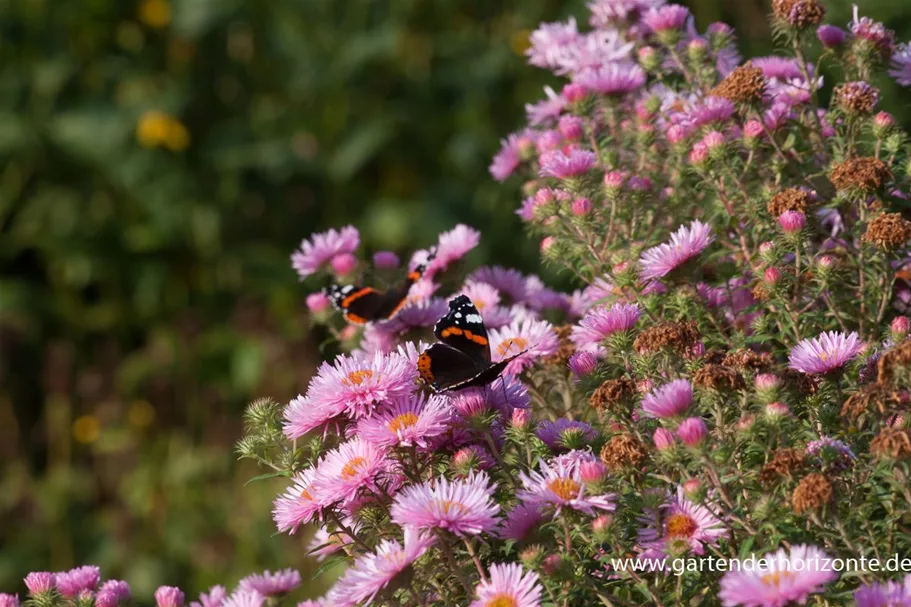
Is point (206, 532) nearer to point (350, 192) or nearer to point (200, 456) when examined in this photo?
point (200, 456)

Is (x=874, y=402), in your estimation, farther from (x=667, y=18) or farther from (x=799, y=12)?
(x=667, y=18)

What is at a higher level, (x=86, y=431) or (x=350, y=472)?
(x=86, y=431)

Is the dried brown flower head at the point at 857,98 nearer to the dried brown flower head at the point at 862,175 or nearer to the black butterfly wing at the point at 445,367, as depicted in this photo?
the dried brown flower head at the point at 862,175

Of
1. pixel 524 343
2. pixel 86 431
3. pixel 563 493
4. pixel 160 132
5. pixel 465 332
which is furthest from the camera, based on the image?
pixel 160 132

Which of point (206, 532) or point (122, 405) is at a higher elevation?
point (122, 405)

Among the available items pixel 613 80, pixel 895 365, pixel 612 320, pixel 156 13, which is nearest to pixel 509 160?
pixel 613 80

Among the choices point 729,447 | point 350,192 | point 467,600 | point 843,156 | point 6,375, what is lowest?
point 467,600

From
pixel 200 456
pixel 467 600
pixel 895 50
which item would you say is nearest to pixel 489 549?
pixel 467 600
